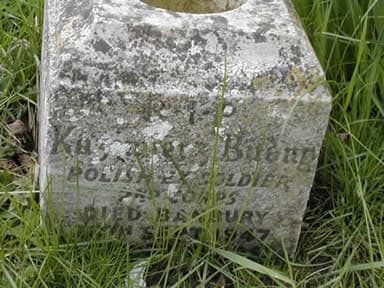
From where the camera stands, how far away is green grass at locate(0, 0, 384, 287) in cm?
205

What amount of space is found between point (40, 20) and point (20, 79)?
24 cm

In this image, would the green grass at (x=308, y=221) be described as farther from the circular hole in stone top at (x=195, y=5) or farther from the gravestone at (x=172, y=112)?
the circular hole in stone top at (x=195, y=5)

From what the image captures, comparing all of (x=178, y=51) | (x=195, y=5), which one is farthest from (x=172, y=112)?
(x=195, y=5)

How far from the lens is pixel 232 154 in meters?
2.05

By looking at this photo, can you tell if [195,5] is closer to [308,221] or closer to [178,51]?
[178,51]

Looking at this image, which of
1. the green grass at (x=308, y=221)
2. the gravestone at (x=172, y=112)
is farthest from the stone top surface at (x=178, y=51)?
the green grass at (x=308, y=221)

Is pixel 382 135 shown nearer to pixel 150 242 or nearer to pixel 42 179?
pixel 150 242

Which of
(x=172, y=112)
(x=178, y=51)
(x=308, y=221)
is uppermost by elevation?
(x=178, y=51)

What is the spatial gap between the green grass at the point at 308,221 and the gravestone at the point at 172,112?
0.33ft

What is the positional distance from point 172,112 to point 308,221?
0.66 metres

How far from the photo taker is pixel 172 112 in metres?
1.96

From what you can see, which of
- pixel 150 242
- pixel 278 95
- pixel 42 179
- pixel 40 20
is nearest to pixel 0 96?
pixel 40 20

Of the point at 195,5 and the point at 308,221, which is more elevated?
the point at 195,5

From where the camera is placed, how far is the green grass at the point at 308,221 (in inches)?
80.9
